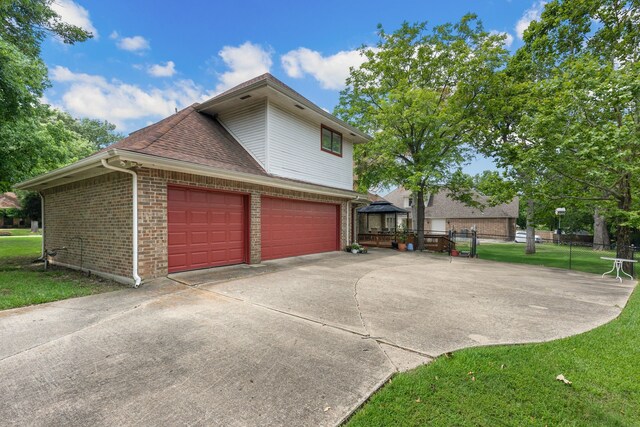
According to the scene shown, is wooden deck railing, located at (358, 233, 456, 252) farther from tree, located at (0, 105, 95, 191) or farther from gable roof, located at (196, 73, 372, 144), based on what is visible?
tree, located at (0, 105, 95, 191)

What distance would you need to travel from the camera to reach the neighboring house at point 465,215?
33.4m

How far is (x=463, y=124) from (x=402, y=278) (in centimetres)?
1132

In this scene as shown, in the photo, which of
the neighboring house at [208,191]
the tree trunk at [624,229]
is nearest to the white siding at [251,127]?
the neighboring house at [208,191]

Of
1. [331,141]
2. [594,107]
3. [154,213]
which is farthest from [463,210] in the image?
[154,213]

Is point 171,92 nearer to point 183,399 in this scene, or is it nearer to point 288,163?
point 288,163

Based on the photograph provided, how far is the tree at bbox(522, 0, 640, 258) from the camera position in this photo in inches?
337

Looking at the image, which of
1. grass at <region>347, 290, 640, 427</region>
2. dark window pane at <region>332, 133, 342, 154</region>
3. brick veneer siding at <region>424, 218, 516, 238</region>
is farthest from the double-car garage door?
brick veneer siding at <region>424, 218, 516, 238</region>

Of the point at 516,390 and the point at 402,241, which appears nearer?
the point at 516,390

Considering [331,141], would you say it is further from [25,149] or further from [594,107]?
[25,149]

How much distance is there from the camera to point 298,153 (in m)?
10.9

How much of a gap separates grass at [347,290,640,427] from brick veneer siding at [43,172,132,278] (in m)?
6.22

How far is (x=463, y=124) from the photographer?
49.7ft

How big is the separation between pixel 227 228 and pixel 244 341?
205 inches

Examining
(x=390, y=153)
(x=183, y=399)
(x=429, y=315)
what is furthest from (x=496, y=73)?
(x=183, y=399)
